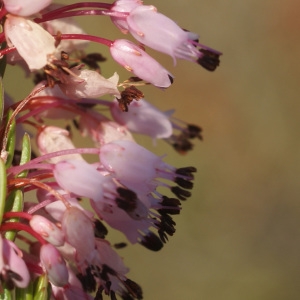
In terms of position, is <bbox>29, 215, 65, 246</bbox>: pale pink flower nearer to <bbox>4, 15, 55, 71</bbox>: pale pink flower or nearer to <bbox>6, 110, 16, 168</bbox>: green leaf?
<bbox>6, 110, 16, 168</bbox>: green leaf

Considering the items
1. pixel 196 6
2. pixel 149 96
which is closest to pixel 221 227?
pixel 149 96

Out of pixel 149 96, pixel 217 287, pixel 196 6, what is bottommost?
pixel 217 287

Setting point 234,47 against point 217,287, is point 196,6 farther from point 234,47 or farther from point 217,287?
point 217,287

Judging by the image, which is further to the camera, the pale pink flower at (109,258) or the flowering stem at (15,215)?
the pale pink flower at (109,258)

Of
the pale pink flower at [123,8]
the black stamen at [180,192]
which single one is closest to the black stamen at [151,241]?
the black stamen at [180,192]

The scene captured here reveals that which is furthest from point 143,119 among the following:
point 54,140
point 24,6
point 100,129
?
point 24,6

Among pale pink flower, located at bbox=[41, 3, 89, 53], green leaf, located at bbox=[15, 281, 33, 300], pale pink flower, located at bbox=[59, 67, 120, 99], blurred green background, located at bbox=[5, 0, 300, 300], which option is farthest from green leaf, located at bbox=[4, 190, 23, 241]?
blurred green background, located at bbox=[5, 0, 300, 300]

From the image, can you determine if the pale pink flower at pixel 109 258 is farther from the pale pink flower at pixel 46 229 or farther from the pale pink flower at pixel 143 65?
the pale pink flower at pixel 143 65
